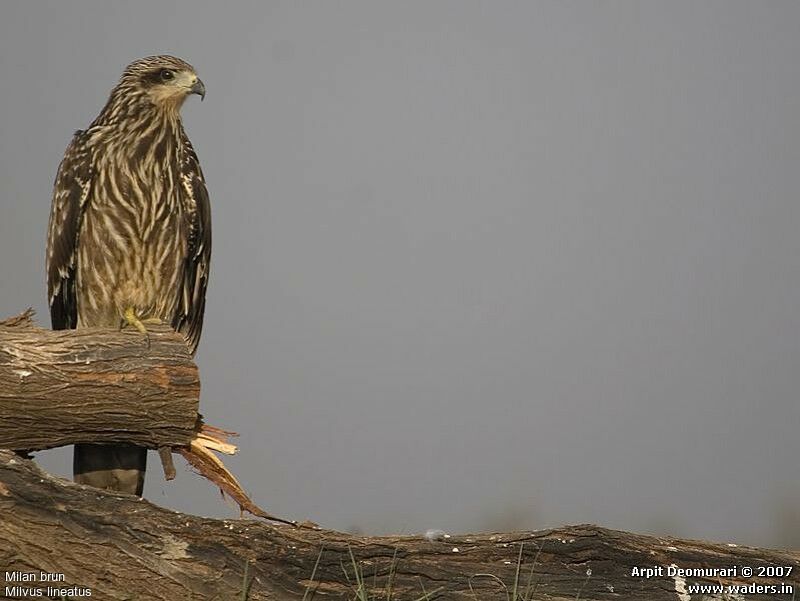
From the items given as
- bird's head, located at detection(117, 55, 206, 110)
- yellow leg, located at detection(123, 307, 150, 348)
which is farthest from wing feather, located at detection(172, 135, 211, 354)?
yellow leg, located at detection(123, 307, 150, 348)

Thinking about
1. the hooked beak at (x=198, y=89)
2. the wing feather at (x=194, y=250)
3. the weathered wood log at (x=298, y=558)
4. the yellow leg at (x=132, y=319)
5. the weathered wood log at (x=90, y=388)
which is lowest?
the weathered wood log at (x=298, y=558)

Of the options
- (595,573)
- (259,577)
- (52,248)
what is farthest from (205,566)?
(52,248)

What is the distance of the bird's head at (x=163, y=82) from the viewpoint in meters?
6.49

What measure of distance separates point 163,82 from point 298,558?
11.1ft

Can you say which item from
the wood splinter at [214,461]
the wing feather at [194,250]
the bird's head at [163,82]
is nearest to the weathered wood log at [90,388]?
the wood splinter at [214,461]

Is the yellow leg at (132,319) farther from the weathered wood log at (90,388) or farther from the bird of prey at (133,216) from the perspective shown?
the weathered wood log at (90,388)

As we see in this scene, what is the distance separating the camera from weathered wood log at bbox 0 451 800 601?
4.36m

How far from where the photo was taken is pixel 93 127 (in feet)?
21.2

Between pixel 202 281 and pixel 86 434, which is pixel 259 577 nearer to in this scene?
pixel 86 434

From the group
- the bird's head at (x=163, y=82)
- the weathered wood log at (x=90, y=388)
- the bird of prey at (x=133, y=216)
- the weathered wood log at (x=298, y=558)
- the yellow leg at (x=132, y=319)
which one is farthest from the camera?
the bird's head at (x=163, y=82)

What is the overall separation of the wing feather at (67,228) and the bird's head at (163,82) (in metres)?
0.47

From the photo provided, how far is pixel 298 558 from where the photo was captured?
4598 mm

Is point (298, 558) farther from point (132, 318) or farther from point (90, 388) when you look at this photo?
point (132, 318)

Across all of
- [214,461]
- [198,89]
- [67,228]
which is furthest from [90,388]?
[198,89]
